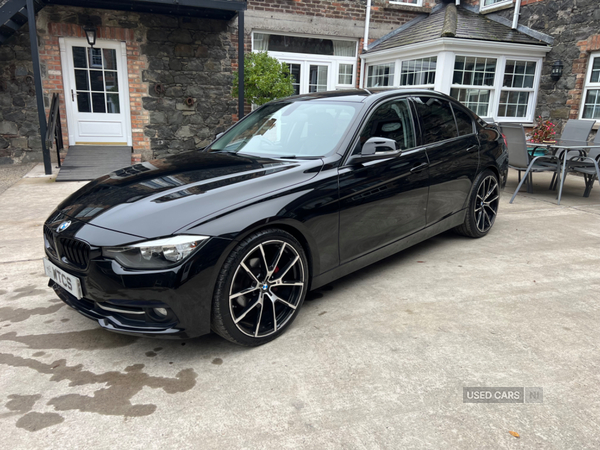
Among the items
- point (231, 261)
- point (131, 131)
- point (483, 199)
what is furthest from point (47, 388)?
point (131, 131)

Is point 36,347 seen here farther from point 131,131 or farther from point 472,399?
point 131,131

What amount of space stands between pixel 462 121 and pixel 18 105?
8723 millimetres

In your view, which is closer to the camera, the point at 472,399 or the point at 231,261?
the point at 472,399

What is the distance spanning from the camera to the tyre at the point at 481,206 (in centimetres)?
452

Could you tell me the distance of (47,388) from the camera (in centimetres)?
227

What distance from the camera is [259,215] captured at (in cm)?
251

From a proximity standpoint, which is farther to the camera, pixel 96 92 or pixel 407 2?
pixel 407 2

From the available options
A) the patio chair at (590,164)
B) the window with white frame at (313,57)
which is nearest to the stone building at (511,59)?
the window with white frame at (313,57)

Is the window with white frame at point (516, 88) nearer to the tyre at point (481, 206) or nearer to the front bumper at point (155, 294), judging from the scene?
the tyre at point (481, 206)

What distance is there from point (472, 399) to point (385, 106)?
2.23 meters

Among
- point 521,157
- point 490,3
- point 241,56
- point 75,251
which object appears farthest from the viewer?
point 490,3

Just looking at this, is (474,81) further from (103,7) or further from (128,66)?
(103,7)

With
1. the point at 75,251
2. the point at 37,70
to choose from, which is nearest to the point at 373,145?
the point at 75,251

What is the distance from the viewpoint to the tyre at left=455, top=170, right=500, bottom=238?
452cm
